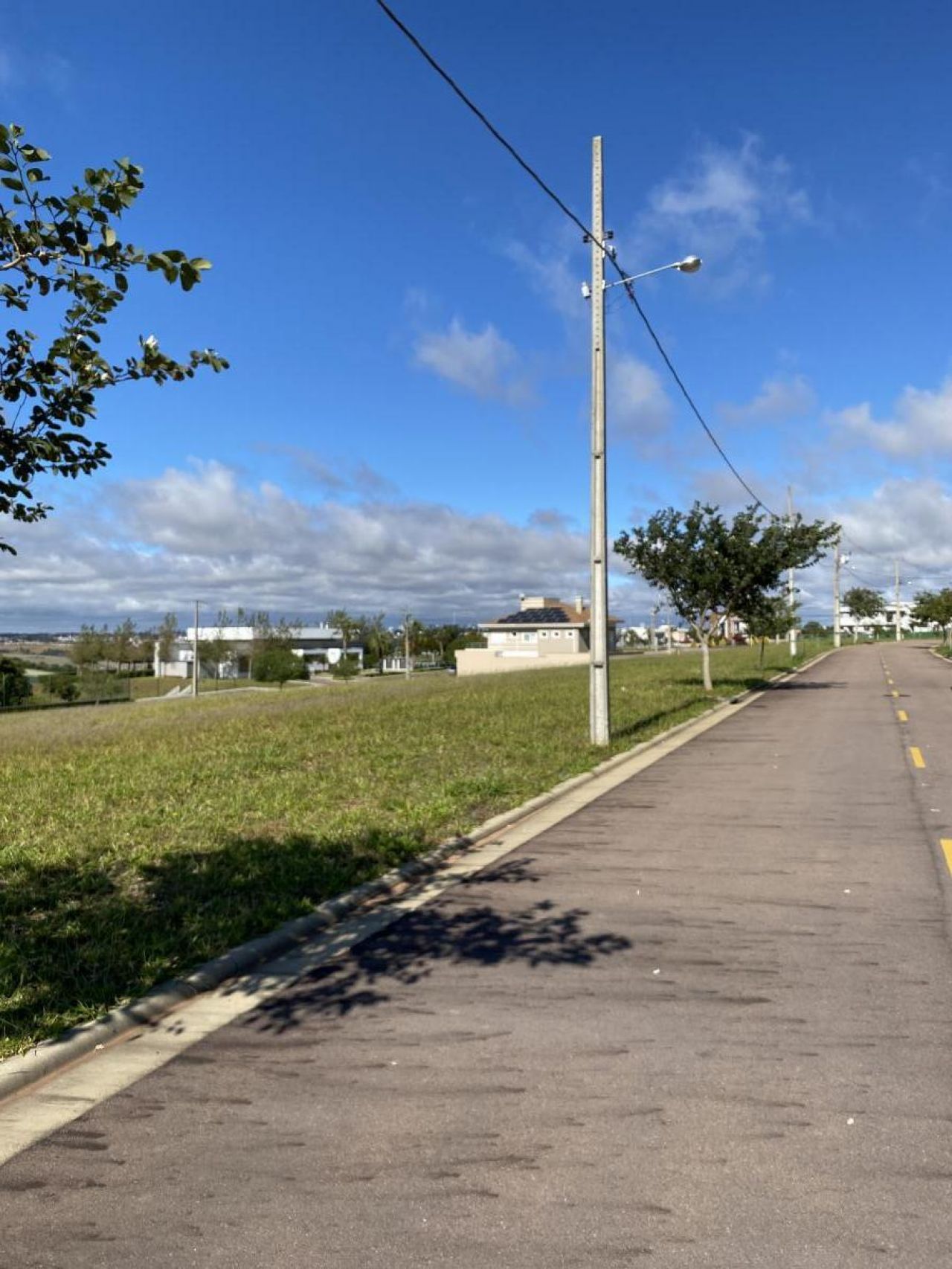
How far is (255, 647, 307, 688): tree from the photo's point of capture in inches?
3378

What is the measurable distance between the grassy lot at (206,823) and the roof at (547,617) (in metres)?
95.6

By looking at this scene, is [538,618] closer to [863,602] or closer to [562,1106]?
[863,602]

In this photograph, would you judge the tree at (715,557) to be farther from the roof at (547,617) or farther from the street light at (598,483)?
the roof at (547,617)

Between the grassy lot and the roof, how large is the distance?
9558 centimetres

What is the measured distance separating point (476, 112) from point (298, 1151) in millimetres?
10582

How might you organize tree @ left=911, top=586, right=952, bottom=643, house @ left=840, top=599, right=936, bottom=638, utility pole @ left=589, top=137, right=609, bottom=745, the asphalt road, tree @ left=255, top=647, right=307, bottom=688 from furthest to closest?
house @ left=840, top=599, right=936, bottom=638
tree @ left=255, top=647, right=307, bottom=688
tree @ left=911, top=586, right=952, bottom=643
utility pole @ left=589, top=137, right=609, bottom=745
the asphalt road

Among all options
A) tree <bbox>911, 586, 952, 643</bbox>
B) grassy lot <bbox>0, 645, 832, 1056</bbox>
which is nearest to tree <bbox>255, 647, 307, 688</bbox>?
tree <bbox>911, 586, 952, 643</bbox>

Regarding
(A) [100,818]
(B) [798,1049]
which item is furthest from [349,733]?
(B) [798,1049]

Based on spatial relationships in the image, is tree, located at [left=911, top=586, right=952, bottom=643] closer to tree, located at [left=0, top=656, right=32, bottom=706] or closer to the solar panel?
the solar panel

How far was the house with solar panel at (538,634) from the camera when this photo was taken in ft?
307

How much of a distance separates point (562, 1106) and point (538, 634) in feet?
367

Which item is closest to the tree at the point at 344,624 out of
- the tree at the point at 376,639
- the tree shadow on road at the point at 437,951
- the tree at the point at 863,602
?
the tree at the point at 376,639

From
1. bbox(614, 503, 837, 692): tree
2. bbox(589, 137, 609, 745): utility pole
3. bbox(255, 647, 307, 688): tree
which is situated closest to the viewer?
bbox(589, 137, 609, 745): utility pole

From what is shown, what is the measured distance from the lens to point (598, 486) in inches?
620
